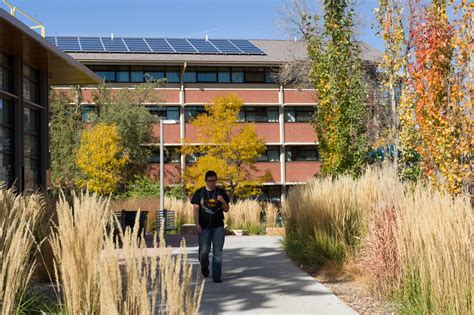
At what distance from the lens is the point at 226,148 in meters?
34.8

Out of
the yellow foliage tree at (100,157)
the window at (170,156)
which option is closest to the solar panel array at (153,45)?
the window at (170,156)

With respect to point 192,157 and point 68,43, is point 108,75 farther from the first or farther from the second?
point 192,157

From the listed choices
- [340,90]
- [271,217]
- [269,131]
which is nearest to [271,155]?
[269,131]

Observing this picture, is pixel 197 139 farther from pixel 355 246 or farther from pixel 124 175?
pixel 355 246

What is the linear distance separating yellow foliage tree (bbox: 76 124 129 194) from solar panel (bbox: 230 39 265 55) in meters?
11.3

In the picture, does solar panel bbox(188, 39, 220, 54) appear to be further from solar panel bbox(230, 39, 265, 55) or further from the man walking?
the man walking

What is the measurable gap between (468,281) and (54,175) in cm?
3071

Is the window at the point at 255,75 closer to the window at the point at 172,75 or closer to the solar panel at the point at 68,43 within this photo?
the window at the point at 172,75

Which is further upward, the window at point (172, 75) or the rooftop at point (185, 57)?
the rooftop at point (185, 57)

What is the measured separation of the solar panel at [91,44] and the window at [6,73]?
23.8m

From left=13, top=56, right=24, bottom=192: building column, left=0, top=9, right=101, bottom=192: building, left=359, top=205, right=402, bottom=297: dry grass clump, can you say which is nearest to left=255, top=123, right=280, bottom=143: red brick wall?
left=0, top=9, right=101, bottom=192: building

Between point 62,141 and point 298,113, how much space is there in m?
15.6

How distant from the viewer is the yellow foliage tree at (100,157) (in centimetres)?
3150

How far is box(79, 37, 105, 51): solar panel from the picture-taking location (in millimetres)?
37312
